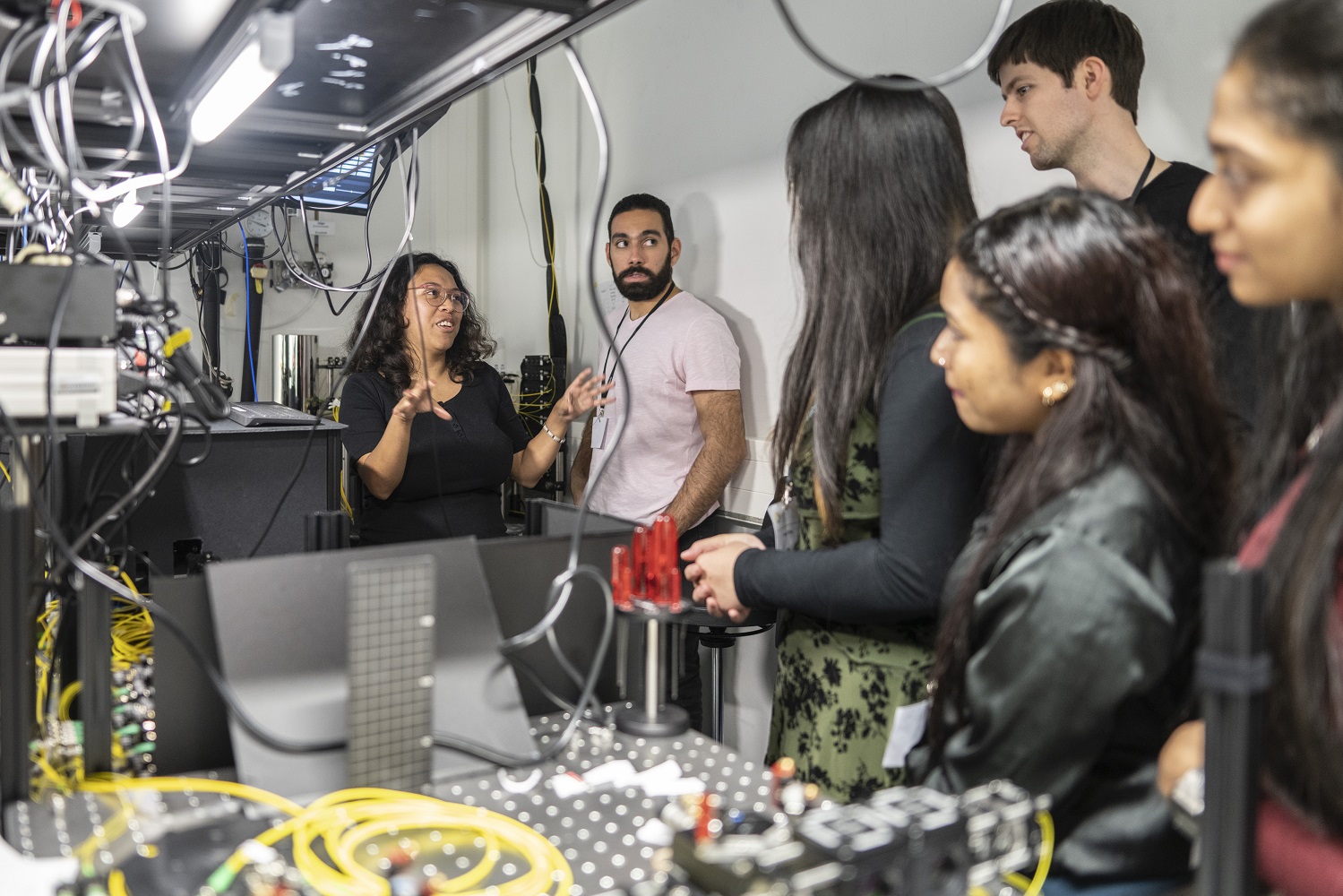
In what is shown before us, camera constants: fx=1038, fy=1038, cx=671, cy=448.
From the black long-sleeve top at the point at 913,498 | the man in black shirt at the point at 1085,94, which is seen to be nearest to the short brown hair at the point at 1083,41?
the man in black shirt at the point at 1085,94

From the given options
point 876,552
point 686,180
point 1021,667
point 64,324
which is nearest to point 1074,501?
point 1021,667

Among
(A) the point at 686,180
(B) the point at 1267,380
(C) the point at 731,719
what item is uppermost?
(A) the point at 686,180

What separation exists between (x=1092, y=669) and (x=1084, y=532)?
0.12 m

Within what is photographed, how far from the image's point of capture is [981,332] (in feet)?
3.48

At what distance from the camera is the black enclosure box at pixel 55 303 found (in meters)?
1.16

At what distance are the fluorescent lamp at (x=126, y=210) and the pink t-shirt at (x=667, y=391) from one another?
1.25 m

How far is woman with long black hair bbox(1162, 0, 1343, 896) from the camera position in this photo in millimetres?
724

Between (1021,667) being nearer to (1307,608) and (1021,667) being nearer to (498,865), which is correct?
(1307,608)

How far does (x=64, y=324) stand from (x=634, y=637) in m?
0.73

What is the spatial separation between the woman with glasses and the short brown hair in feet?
4.27

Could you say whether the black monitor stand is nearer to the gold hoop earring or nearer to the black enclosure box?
the gold hoop earring

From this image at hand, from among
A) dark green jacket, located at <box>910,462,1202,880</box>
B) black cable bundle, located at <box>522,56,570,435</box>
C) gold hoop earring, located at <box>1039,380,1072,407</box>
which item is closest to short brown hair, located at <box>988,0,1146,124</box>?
gold hoop earring, located at <box>1039,380,1072,407</box>

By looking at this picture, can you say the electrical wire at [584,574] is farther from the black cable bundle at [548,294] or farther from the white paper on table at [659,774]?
the black cable bundle at [548,294]

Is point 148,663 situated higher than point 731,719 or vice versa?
point 148,663
